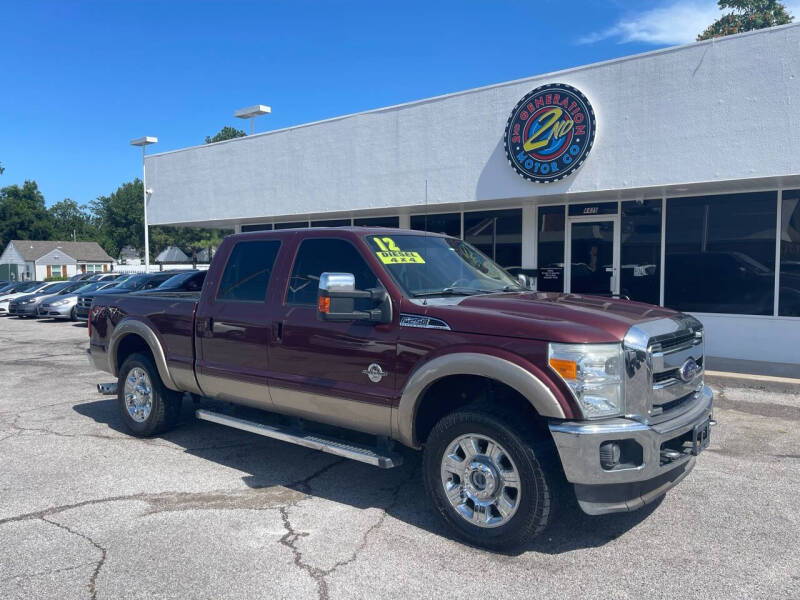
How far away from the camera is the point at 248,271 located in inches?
206

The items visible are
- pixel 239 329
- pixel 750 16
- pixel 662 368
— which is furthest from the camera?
pixel 750 16

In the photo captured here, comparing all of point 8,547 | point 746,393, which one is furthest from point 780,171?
point 8,547

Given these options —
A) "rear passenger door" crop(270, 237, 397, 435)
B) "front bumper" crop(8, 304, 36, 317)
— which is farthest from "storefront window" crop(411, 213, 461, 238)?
"front bumper" crop(8, 304, 36, 317)

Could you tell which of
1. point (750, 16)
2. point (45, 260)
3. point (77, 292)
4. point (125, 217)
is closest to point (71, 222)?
point (125, 217)

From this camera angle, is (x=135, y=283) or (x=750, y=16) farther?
(x=750, y=16)

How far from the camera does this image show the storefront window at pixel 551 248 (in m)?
12.2

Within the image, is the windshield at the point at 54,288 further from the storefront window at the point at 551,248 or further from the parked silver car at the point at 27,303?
the storefront window at the point at 551,248

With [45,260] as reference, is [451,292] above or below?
below

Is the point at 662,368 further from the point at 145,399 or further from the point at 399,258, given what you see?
the point at 145,399

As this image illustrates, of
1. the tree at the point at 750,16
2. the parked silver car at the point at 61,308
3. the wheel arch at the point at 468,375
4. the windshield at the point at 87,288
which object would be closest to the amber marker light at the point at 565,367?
the wheel arch at the point at 468,375

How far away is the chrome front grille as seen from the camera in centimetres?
346

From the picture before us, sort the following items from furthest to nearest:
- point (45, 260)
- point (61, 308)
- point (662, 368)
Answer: point (45, 260)
point (61, 308)
point (662, 368)

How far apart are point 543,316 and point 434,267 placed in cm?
117

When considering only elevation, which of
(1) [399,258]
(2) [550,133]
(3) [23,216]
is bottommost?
(1) [399,258]
